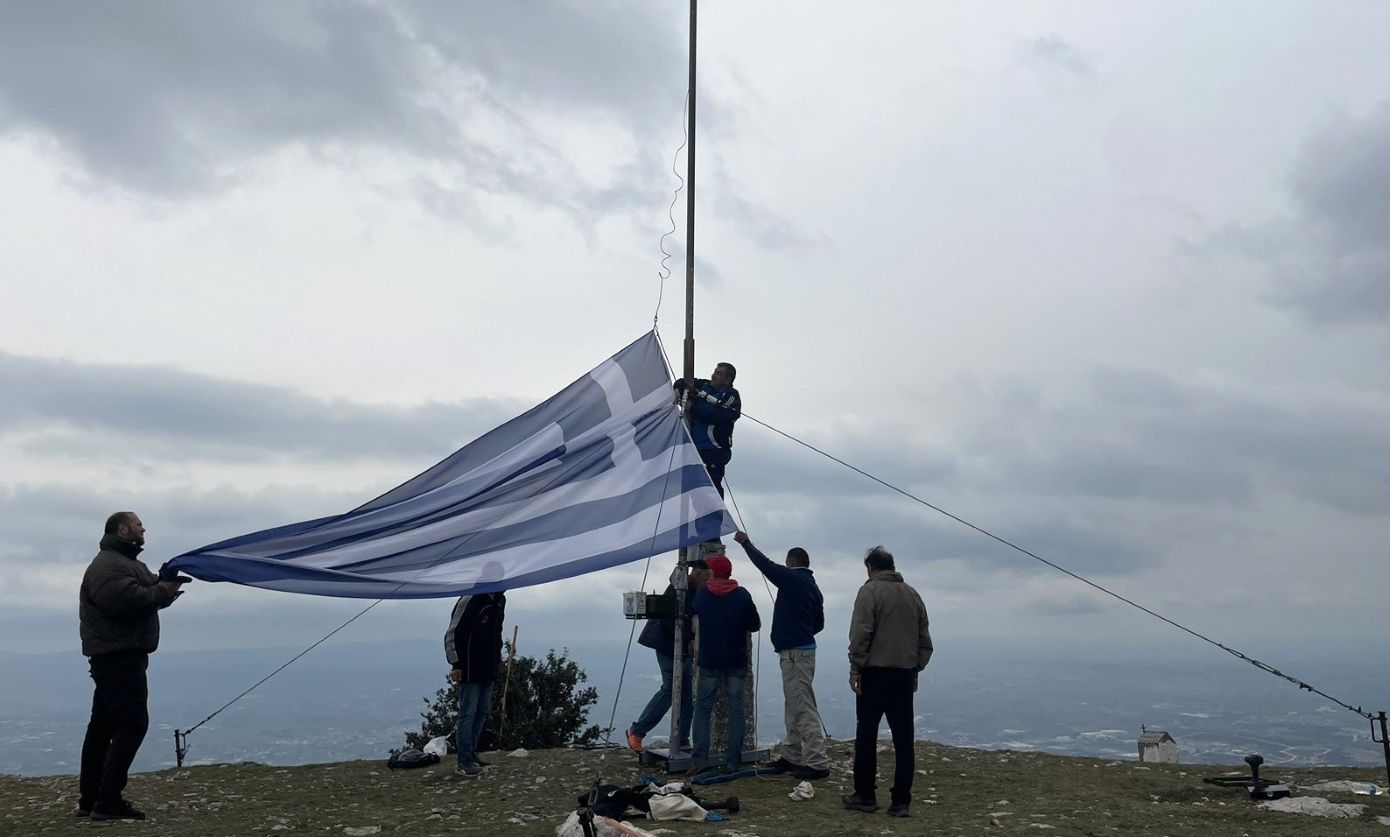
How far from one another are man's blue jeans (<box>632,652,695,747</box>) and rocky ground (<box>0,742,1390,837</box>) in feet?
1.55

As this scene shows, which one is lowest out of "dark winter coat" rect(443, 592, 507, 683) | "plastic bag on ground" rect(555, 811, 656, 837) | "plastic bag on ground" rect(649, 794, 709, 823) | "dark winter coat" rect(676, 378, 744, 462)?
"plastic bag on ground" rect(649, 794, 709, 823)

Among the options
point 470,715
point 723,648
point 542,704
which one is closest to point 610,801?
point 723,648

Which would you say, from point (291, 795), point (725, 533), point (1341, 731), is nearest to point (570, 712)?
point (291, 795)

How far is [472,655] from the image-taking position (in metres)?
11.4

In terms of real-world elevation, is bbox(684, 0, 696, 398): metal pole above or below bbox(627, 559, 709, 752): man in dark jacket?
above

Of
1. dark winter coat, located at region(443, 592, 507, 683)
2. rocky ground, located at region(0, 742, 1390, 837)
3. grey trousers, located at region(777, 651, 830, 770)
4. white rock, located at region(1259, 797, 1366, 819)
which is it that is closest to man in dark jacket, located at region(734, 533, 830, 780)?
grey trousers, located at region(777, 651, 830, 770)

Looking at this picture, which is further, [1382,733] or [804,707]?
[804,707]

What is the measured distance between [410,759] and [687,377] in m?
5.86

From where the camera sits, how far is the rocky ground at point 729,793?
9.11 m

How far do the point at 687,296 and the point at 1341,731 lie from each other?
193 m

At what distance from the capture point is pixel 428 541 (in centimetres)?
1074

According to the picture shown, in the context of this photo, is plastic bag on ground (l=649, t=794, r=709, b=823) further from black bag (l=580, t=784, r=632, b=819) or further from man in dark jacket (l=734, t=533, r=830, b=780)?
man in dark jacket (l=734, t=533, r=830, b=780)

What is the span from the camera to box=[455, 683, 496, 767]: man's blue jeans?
38.1 ft

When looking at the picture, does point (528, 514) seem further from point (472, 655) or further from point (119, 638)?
point (119, 638)
